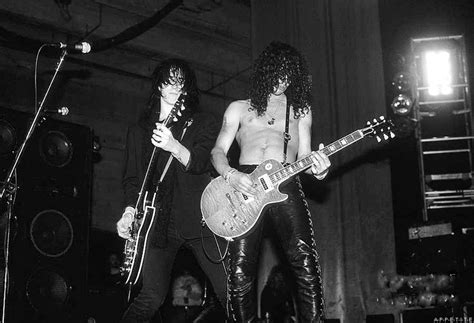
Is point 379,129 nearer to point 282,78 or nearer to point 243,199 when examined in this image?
point 282,78

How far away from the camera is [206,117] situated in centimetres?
428

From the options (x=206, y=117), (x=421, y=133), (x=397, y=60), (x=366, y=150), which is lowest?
(x=206, y=117)

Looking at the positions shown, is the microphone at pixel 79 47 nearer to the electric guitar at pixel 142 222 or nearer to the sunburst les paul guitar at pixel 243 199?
the electric guitar at pixel 142 222

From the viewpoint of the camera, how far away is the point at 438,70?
1044 centimetres

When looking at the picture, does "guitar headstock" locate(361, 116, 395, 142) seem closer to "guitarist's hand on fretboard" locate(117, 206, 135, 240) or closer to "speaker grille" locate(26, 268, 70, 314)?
"guitarist's hand on fretboard" locate(117, 206, 135, 240)

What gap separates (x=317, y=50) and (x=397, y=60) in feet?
9.32

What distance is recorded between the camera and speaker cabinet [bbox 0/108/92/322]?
5.67 m

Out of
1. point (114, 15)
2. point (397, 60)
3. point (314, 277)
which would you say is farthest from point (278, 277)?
point (114, 15)

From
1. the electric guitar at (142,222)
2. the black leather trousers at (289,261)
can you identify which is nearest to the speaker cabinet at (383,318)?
the black leather trousers at (289,261)

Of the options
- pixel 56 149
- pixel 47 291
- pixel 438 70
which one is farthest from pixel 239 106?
pixel 438 70

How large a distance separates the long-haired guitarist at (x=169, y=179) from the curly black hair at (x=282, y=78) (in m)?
0.39

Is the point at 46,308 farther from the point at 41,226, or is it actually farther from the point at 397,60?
the point at 397,60

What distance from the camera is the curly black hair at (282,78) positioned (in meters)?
4.43

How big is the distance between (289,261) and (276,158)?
68 cm
